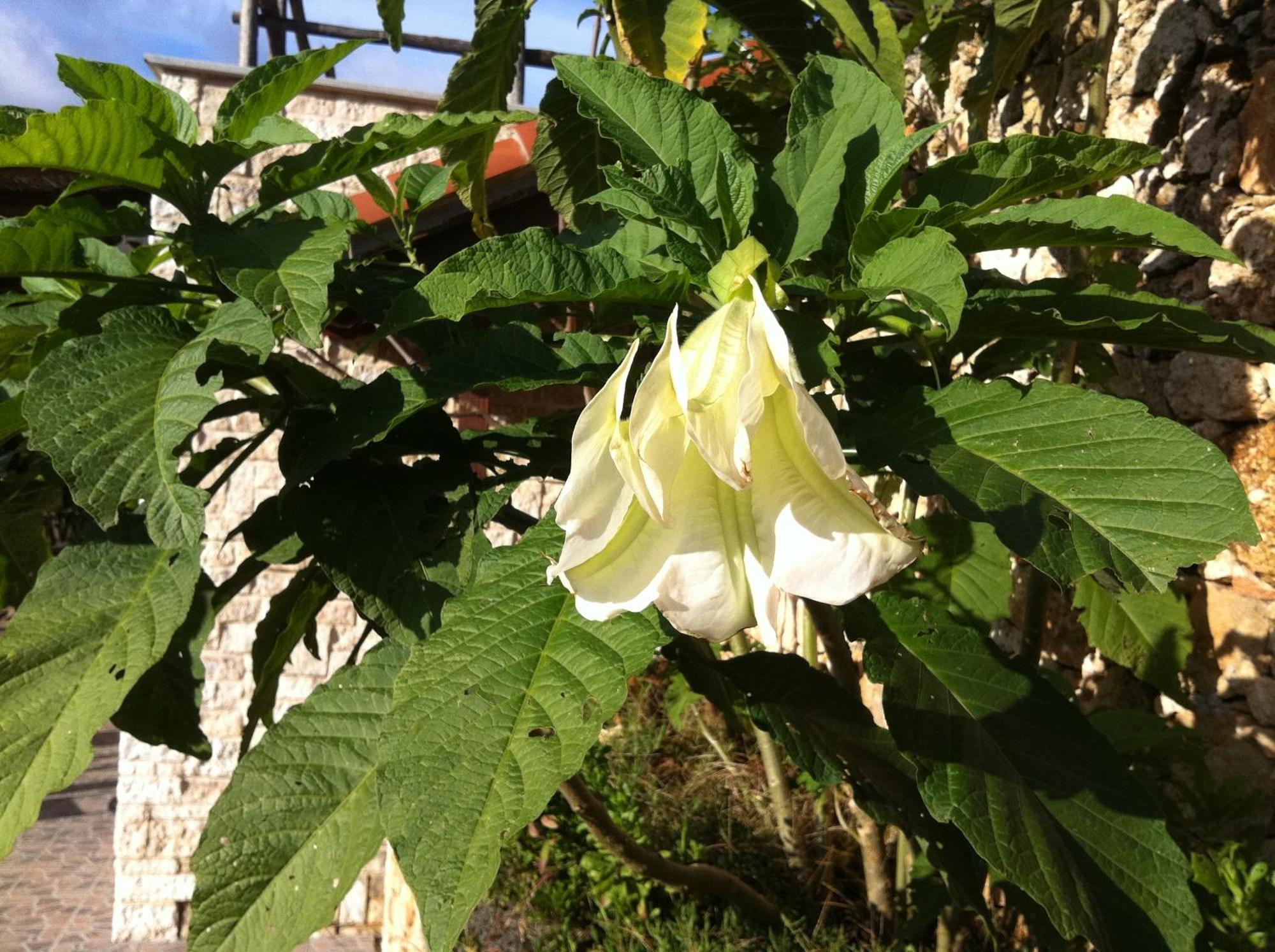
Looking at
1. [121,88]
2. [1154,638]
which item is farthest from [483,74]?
[1154,638]

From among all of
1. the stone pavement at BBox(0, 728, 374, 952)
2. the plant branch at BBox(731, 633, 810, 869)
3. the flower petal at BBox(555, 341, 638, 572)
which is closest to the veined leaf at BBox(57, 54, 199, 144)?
the flower petal at BBox(555, 341, 638, 572)

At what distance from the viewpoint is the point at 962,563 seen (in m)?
1.77

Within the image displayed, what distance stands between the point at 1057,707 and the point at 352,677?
0.78m

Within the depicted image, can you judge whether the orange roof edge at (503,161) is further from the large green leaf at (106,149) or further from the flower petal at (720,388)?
the flower petal at (720,388)

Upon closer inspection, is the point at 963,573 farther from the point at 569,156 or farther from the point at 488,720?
the point at 488,720

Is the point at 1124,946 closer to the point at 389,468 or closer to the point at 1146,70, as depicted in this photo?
the point at 389,468

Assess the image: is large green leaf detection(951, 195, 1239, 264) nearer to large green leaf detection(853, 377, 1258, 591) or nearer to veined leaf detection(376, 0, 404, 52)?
large green leaf detection(853, 377, 1258, 591)

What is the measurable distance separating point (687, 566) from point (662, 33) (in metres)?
1.26

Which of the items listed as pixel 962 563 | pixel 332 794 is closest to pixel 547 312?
pixel 332 794

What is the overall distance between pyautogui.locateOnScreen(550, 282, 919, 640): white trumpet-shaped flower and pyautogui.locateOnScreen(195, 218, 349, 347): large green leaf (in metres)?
0.32

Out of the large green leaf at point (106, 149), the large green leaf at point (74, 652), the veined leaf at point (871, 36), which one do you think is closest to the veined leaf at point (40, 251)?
the large green leaf at point (106, 149)

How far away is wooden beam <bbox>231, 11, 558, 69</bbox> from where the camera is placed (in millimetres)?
3291

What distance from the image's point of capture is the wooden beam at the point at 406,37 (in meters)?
3.29

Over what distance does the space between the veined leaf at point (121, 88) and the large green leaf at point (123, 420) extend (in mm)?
267
